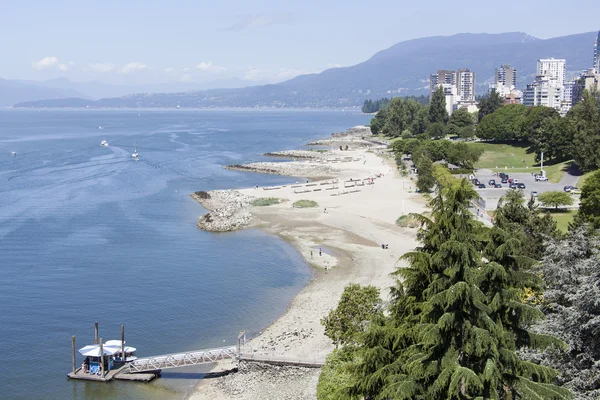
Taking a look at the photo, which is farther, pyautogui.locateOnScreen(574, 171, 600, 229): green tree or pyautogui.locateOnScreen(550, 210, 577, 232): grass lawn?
pyautogui.locateOnScreen(550, 210, 577, 232): grass lawn

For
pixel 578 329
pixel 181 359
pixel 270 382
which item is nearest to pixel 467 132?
pixel 181 359

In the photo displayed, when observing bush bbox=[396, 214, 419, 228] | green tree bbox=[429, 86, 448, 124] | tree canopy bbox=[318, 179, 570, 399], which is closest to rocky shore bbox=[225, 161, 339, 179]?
bush bbox=[396, 214, 419, 228]

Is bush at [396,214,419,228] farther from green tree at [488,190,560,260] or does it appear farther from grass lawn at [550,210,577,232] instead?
green tree at [488,190,560,260]

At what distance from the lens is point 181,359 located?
27.0 m

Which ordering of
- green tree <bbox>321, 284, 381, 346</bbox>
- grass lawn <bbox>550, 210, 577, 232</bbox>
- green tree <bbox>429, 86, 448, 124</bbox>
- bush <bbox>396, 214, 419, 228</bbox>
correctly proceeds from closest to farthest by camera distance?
green tree <bbox>321, 284, 381, 346</bbox> → grass lawn <bbox>550, 210, 577, 232</bbox> → bush <bbox>396, 214, 419, 228</bbox> → green tree <bbox>429, 86, 448, 124</bbox>

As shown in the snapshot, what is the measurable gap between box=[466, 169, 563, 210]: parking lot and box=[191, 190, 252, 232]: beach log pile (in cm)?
2165

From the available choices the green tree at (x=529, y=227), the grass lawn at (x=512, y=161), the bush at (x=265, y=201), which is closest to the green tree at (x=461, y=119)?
the grass lawn at (x=512, y=161)

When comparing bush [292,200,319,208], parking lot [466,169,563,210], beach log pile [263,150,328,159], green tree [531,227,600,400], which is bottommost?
beach log pile [263,150,328,159]

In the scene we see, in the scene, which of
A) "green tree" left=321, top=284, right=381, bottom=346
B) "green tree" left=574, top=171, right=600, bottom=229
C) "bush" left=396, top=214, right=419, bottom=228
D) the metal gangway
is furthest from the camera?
"bush" left=396, top=214, right=419, bottom=228

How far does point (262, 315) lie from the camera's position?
33.4 metres

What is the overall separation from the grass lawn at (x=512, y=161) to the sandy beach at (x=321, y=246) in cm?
1247

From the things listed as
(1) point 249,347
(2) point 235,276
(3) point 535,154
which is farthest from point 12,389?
→ (3) point 535,154

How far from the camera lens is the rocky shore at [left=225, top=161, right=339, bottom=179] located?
285ft

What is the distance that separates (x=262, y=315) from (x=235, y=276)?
7.44 meters
